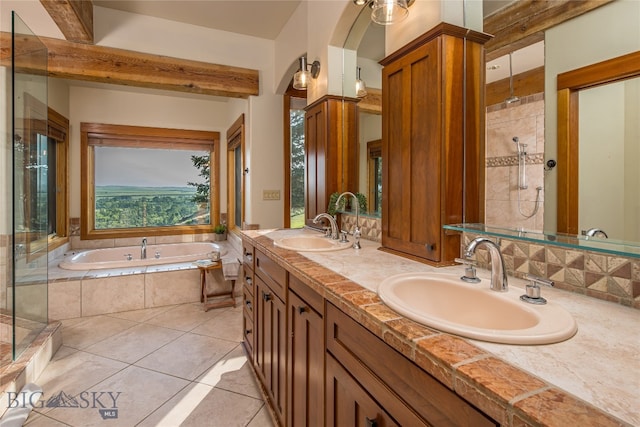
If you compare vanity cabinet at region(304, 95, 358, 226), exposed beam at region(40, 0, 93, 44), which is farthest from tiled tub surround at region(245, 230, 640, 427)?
exposed beam at region(40, 0, 93, 44)

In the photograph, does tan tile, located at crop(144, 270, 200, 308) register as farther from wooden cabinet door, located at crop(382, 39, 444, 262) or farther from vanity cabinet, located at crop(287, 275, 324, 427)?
wooden cabinet door, located at crop(382, 39, 444, 262)

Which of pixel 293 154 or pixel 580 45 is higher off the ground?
pixel 293 154

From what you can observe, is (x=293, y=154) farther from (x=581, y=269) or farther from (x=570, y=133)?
(x=581, y=269)

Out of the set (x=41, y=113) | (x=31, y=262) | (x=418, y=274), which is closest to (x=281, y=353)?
(x=418, y=274)

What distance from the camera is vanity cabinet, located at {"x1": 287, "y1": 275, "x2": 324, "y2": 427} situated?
1.08 m

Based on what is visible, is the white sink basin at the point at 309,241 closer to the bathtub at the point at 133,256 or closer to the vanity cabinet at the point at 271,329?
the vanity cabinet at the point at 271,329

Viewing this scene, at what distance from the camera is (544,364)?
21.3 inches

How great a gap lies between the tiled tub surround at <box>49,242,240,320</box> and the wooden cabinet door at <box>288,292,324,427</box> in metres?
2.16

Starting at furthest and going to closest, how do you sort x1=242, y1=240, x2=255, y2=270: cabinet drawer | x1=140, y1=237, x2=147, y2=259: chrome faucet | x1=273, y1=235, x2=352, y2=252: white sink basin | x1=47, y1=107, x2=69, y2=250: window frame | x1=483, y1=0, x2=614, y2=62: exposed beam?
x1=140, y1=237, x2=147, y2=259: chrome faucet < x1=47, y1=107, x2=69, y2=250: window frame < x1=242, y1=240, x2=255, y2=270: cabinet drawer < x1=273, y1=235, x2=352, y2=252: white sink basin < x1=483, y1=0, x2=614, y2=62: exposed beam

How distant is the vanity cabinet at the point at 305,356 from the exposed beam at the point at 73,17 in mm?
2631

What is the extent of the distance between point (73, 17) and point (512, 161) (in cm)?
317

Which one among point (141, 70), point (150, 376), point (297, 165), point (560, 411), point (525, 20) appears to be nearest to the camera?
point (560, 411)

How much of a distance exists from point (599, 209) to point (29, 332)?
3.21 m

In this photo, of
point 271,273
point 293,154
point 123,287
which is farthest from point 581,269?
point 123,287
